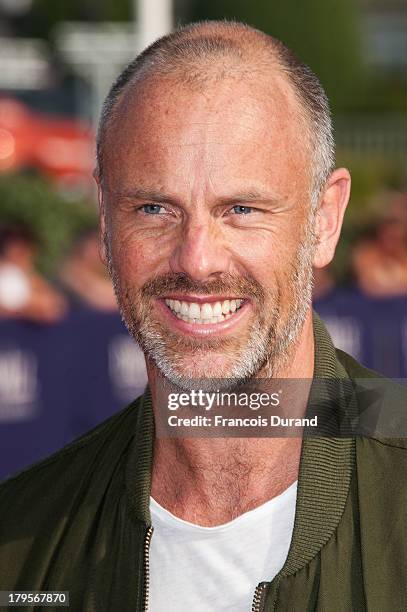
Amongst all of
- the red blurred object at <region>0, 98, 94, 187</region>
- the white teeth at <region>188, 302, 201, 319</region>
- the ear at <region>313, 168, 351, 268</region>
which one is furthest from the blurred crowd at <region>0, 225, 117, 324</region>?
the red blurred object at <region>0, 98, 94, 187</region>

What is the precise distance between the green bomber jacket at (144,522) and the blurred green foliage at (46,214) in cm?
588

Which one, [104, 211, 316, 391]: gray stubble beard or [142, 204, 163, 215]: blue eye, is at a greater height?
[142, 204, 163, 215]: blue eye

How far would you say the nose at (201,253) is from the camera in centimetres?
269

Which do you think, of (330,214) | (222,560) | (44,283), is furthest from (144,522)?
(44,283)

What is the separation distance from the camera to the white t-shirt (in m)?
2.79

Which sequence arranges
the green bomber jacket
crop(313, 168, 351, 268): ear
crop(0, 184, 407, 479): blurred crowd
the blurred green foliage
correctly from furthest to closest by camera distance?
the blurred green foliage → crop(0, 184, 407, 479): blurred crowd → crop(313, 168, 351, 268): ear → the green bomber jacket

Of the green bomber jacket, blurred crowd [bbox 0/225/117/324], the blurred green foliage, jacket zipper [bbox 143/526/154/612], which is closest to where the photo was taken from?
the green bomber jacket

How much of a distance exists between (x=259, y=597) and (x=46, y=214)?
7.02 m

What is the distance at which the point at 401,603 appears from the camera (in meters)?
2.55

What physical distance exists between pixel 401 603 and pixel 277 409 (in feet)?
1.93

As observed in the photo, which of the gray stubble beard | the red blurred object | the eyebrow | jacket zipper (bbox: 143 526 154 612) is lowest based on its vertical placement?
the red blurred object

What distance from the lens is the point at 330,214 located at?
3002 mm

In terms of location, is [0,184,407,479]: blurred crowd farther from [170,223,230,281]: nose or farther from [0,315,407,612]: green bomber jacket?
[170,223,230,281]: nose

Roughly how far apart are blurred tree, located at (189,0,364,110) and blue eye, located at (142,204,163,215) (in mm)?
29415
